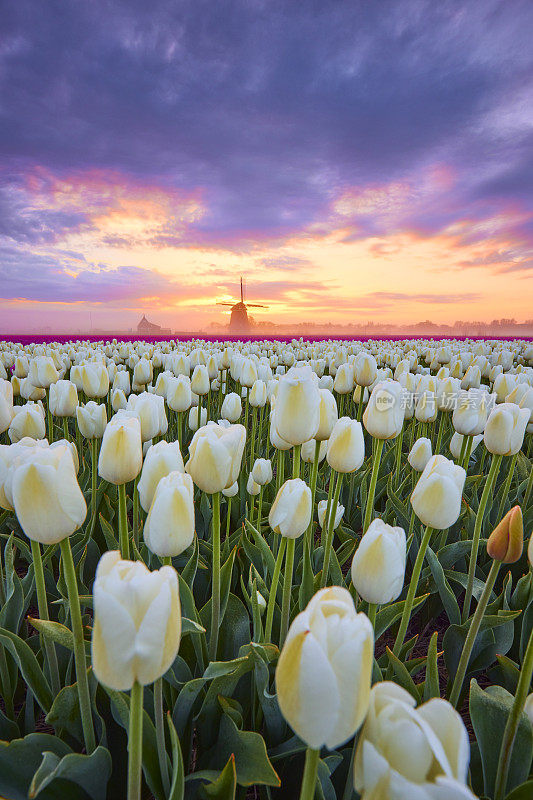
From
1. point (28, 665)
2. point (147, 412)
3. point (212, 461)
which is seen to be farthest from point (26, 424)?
point (212, 461)

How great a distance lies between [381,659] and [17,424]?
1727 millimetres

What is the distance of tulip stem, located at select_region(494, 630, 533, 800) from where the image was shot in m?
0.89

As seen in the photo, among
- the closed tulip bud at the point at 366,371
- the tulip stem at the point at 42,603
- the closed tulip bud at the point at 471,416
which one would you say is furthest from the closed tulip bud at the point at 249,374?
the tulip stem at the point at 42,603

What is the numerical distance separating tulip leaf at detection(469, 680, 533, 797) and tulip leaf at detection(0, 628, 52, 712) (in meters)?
1.15

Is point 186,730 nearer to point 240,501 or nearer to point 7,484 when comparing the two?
point 7,484

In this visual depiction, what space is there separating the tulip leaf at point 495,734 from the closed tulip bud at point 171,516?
0.85 meters

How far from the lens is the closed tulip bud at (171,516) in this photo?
0.99 meters

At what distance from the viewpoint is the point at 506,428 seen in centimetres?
166

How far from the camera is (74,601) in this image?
3.06 feet

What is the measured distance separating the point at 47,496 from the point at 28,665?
67 centimetres

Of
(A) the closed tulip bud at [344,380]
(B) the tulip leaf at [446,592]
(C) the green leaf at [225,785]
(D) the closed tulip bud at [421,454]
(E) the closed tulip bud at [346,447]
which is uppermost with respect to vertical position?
(A) the closed tulip bud at [344,380]

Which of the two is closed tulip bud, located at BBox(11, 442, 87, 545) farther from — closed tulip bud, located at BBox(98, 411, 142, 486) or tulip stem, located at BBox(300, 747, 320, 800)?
tulip stem, located at BBox(300, 747, 320, 800)

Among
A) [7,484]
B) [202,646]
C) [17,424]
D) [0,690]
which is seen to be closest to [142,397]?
[17,424]

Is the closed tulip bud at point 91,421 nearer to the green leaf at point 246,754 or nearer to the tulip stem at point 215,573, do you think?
the tulip stem at point 215,573
